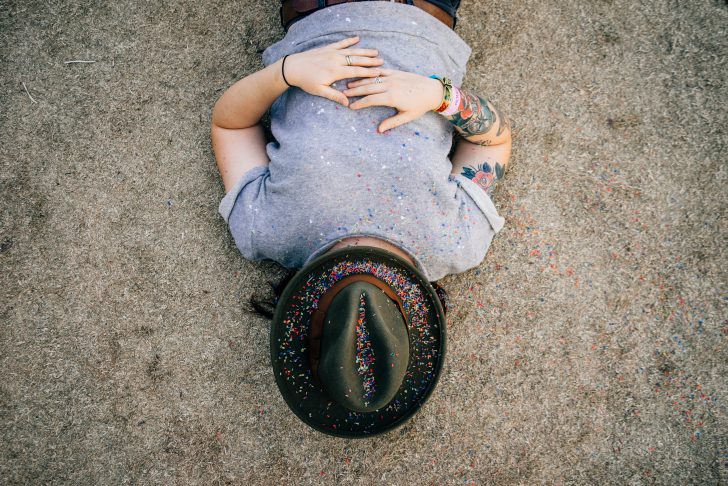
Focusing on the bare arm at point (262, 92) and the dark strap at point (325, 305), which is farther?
the bare arm at point (262, 92)

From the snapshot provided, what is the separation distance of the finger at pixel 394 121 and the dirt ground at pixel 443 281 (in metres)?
0.49

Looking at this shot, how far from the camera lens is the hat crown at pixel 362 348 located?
2.61 feet

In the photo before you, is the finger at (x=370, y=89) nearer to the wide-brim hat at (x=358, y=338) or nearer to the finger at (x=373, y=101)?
the finger at (x=373, y=101)

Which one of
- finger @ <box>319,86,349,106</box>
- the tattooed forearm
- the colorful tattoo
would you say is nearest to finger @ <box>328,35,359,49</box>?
finger @ <box>319,86,349,106</box>

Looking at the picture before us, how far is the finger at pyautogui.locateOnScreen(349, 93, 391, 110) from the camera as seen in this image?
974 mm

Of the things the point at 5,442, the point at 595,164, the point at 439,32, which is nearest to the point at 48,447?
the point at 5,442

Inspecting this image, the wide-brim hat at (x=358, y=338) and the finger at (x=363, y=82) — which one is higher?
the finger at (x=363, y=82)

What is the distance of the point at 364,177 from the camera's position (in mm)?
947

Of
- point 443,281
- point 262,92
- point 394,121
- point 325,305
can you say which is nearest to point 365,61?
point 394,121

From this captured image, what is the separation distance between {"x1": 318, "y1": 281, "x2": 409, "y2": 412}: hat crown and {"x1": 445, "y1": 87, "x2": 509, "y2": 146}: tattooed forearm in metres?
0.53

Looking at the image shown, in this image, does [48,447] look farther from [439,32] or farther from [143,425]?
[439,32]

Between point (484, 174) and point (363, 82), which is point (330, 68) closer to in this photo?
point (363, 82)

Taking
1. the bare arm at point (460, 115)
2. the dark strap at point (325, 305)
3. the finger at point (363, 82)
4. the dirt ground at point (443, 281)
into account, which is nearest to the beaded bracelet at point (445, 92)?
the bare arm at point (460, 115)

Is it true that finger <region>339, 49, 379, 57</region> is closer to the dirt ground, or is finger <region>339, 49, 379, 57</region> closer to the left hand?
the left hand
